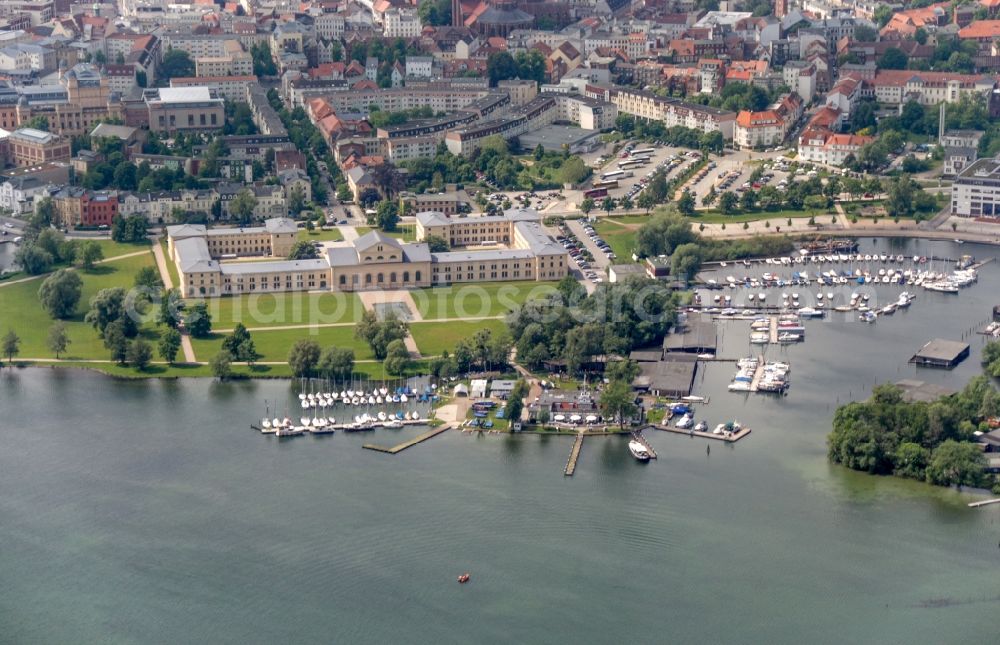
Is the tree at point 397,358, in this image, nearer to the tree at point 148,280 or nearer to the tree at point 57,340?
the tree at point 57,340

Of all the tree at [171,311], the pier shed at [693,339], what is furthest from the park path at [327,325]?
the pier shed at [693,339]

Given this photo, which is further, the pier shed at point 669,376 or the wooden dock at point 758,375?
the wooden dock at point 758,375

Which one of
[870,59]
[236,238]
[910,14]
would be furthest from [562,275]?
[910,14]

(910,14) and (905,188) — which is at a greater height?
(910,14)

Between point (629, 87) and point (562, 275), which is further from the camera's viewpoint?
point (629, 87)

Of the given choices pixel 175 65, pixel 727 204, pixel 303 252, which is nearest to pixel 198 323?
pixel 303 252

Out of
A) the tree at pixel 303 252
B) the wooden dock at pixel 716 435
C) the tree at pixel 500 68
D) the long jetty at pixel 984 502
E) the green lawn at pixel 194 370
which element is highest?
the tree at pixel 500 68

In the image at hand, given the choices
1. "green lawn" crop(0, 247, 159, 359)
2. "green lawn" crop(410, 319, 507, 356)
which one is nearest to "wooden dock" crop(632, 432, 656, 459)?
"green lawn" crop(410, 319, 507, 356)

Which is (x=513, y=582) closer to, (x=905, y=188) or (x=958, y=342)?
(x=958, y=342)
